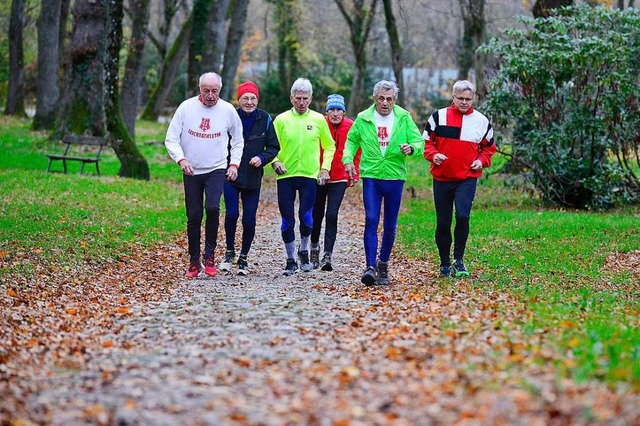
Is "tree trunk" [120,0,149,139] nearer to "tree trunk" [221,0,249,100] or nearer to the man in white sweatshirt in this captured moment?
"tree trunk" [221,0,249,100]

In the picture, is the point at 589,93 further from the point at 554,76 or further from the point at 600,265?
the point at 600,265

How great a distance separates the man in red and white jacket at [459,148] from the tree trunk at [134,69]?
2241cm

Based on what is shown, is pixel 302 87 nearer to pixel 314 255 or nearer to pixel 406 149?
pixel 406 149

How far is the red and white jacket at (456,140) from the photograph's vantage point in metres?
10.9

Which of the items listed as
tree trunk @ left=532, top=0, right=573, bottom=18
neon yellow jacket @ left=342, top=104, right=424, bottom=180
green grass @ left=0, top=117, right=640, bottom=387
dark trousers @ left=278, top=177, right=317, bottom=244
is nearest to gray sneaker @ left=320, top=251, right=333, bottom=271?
dark trousers @ left=278, top=177, right=317, bottom=244

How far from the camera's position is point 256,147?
1153cm

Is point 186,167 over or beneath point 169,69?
beneath

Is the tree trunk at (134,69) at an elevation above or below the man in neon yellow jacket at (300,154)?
above

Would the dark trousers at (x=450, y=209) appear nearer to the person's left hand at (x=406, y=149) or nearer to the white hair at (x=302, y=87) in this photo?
the person's left hand at (x=406, y=149)

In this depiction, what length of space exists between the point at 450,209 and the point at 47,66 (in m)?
29.9

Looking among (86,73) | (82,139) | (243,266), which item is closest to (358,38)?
(86,73)

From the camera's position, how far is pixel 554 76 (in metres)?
19.2

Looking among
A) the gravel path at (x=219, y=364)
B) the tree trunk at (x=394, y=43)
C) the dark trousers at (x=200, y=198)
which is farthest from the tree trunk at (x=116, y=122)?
the tree trunk at (x=394, y=43)

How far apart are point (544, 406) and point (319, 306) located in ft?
13.6
